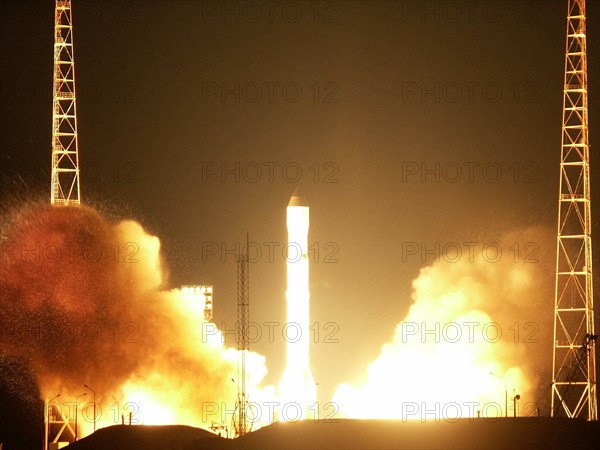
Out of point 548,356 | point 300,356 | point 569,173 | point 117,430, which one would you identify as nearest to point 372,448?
point 117,430

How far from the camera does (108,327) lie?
83562 millimetres

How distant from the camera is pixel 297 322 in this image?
274 ft

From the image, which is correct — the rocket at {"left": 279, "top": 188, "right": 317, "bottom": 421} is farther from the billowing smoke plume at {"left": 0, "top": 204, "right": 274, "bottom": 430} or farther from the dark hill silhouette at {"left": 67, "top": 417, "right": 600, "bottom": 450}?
the dark hill silhouette at {"left": 67, "top": 417, "right": 600, "bottom": 450}

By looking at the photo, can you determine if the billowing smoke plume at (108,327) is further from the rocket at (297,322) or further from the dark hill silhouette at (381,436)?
the dark hill silhouette at (381,436)

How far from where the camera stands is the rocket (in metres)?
82.8

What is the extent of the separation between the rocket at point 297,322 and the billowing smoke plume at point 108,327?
380 cm

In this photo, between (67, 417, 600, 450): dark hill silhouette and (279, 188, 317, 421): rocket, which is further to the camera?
(279, 188, 317, 421): rocket

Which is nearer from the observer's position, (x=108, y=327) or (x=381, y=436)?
(x=381, y=436)

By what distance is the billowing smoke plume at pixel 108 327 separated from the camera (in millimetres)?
A: 80062

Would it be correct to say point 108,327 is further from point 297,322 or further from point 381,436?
point 381,436

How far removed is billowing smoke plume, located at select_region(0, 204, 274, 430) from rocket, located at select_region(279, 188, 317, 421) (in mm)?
3804

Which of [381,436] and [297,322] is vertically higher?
[297,322]

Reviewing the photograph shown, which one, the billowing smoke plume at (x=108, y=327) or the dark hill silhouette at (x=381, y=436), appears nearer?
the dark hill silhouette at (x=381, y=436)

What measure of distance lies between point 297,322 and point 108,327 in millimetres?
11059
